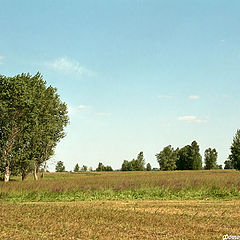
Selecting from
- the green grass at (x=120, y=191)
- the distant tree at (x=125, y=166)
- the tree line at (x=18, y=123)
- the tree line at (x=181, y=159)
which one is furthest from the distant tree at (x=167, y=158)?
the green grass at (x=120, y=191)

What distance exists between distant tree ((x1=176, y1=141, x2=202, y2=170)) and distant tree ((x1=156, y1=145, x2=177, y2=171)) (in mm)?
3358

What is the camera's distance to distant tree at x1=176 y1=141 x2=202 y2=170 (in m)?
101

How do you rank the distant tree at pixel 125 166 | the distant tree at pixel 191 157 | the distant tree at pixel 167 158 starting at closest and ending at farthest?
the distant tree at pixel 191 157 → the distant tree at pixel 167 158 → the distant tree at pixel 125 166

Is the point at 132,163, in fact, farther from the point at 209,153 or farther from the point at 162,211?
the point at 162,211

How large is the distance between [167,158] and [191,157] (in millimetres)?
10183

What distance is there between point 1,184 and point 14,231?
1452 cm

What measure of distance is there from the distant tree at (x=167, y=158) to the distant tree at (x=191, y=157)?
3.36 m

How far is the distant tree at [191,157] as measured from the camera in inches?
Result: 3969

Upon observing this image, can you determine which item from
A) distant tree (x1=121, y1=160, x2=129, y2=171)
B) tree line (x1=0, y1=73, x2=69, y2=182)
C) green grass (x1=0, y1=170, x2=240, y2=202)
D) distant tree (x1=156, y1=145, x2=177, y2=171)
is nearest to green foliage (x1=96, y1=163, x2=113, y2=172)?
distant tree (x1=121, y1=160, x2=129, y2=171)

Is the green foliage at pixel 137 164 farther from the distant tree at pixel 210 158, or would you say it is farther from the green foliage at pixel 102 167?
the distant tree at pixel 210 158

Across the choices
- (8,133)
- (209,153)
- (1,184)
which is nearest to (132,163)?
(209,153)

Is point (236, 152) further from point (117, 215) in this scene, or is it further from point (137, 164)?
point (117, 215)

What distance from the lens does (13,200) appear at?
Answer: 20219 millimetres

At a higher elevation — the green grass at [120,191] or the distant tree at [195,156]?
the distant tree at [195,156]
